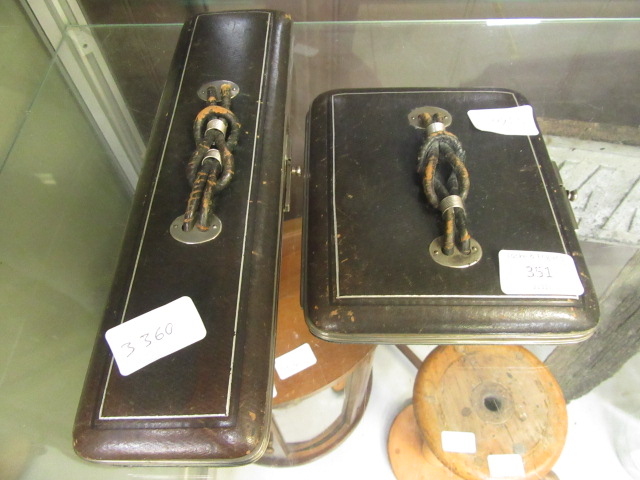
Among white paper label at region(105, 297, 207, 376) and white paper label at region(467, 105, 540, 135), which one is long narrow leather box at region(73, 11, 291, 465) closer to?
white paper label at region(105, 297, 207, 376)

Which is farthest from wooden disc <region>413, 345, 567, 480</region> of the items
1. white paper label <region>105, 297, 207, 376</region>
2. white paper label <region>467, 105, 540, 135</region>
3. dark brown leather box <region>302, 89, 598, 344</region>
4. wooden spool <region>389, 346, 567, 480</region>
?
white paper label <region>105, 297, 207, 376</region>

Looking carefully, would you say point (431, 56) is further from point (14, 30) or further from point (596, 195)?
point (14, 30)

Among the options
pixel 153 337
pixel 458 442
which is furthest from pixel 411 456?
pixel 153 337

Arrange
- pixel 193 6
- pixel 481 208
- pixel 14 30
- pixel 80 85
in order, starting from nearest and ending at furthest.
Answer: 1. pixel 481 208
2. pixel 14 30
3. pixel 80 85
4. pixel 193 6

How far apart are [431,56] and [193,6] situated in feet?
1.70

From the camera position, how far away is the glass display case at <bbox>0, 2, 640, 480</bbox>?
688 mm

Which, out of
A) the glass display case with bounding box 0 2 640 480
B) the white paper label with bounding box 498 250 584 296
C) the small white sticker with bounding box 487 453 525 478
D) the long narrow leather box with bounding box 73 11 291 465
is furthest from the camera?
the small white sticker with bounding box 487 453 525 478

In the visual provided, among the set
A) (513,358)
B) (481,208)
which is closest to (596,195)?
(513,358)

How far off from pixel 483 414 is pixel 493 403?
3 centimetres

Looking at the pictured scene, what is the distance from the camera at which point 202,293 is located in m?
0.54

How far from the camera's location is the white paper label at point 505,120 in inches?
28.4

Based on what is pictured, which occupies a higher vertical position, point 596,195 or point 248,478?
point 596,195

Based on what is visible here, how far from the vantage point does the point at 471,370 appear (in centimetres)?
90

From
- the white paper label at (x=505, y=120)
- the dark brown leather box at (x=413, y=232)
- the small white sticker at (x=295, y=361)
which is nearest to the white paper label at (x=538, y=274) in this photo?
the dark brown leather box at (x=413, y=232)
